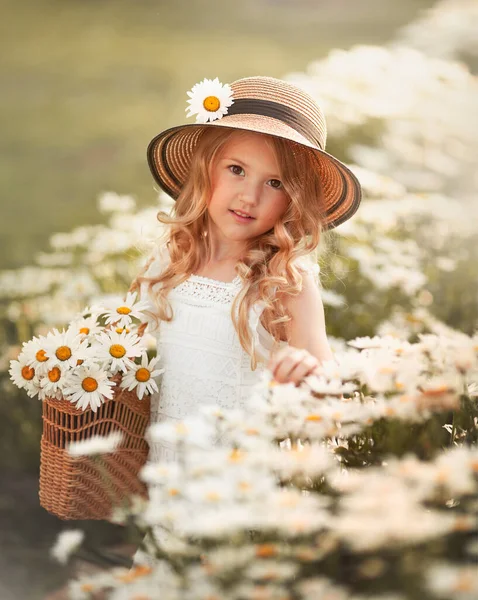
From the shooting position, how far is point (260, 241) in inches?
52.5

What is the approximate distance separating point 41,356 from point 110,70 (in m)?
2.31

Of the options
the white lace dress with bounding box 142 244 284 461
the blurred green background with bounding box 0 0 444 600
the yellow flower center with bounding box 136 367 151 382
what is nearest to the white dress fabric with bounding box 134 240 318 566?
the white lace dress with bounding box 142 244 284 461

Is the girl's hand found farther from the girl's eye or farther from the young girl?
the girl's eye

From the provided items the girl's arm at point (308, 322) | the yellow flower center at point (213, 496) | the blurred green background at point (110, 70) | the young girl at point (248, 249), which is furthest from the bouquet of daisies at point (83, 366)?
the blurred green background at point (110, 70)

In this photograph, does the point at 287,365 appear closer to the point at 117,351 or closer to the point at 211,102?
the point at 117,351

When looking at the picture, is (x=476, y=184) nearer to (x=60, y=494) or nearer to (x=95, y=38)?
(x=95, y=38)

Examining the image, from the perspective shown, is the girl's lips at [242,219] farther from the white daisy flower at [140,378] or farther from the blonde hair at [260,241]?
the white daisy flower at [140,378]

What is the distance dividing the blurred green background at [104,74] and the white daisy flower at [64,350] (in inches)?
72.9

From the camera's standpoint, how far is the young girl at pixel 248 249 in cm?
123

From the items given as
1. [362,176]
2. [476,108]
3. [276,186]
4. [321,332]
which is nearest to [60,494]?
[321,332]

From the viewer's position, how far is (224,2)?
294 centimetres

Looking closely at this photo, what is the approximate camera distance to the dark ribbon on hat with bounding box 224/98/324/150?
A: 1.21 meters

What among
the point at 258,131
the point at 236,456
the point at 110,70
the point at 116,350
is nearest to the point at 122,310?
the point at 116,350

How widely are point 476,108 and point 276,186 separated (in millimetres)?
1574
